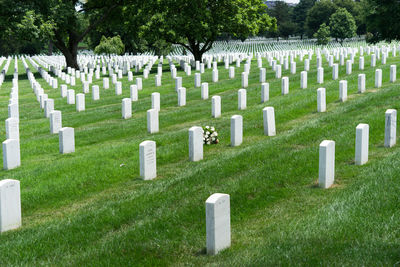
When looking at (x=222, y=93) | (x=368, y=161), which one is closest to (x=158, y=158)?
Answer: (x=368, y=161)

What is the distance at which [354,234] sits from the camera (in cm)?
643

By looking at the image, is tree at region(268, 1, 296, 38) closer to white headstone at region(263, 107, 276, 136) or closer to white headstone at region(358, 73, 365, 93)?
white headstone at region(358, 73, 365, 93)

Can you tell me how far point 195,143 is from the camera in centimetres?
1101

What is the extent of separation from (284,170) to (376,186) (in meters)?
1.82

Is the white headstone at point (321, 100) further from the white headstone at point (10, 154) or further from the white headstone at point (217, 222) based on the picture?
the white headstone at point (217, 222)

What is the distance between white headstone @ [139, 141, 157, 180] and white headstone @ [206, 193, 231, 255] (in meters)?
3.66

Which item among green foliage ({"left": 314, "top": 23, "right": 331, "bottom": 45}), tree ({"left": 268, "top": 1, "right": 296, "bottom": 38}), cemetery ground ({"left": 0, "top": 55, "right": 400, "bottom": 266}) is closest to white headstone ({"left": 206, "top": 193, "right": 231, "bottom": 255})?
cemetery ground ({"left": 0, "top": 55, "right": 400, "bottom": 266})

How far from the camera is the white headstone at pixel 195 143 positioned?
10918mm

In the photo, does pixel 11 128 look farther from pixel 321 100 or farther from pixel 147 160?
pixel 321 100

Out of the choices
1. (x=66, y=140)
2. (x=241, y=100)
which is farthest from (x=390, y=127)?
(x=66, y=140)

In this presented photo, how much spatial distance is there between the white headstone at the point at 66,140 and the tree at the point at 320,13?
9044cm

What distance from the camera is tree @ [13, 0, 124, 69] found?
34562mm

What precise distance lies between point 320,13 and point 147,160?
93728mm

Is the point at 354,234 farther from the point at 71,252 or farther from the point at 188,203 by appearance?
the point at 71,252
